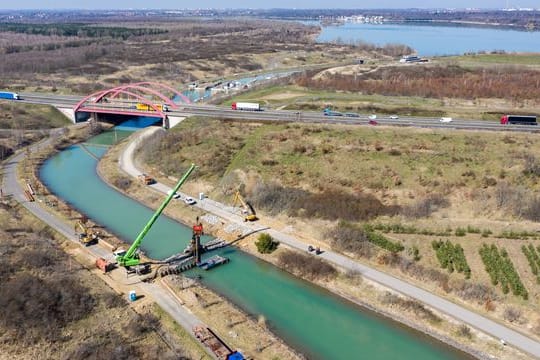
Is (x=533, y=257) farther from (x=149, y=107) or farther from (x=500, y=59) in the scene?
(x=500, y=59)

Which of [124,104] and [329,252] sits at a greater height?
[124,104]

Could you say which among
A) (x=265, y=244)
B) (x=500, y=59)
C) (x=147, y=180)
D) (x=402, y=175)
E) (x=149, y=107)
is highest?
(x=500, y=59)

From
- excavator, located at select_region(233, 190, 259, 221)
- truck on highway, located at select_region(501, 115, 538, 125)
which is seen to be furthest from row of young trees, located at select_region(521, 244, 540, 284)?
truck on highway, located at select_region(501, 115, 538, 125)

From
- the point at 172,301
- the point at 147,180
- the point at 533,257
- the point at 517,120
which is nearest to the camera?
the point at 172,301

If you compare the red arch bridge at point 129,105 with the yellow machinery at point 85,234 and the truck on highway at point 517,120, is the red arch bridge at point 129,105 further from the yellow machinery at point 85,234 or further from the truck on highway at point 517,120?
the truck on highway at point 517,120

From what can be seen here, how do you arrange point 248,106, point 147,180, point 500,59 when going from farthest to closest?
point 500,59 → point 248,106 → point 147,180

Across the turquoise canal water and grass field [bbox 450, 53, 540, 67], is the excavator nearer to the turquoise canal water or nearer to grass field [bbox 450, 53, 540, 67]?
the turquoise canal water

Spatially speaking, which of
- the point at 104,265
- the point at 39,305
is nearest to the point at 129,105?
the point at 104,265
